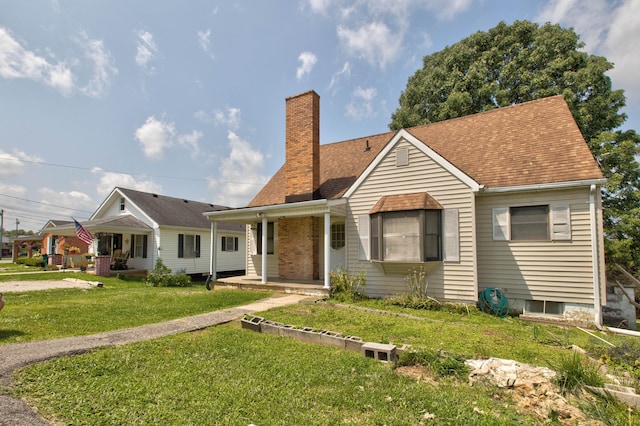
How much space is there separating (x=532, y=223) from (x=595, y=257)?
5.25ft

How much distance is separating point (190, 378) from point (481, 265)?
865cm

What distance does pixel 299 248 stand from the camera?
13.1 metres

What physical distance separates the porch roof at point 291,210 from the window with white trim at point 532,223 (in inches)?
192

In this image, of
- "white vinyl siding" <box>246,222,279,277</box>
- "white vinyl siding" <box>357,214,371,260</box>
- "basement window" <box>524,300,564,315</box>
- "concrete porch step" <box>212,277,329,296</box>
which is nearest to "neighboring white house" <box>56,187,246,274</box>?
"white vinyl siding" <box>246,222,279,277</box>

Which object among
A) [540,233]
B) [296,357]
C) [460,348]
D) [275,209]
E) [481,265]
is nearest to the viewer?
[296,357]

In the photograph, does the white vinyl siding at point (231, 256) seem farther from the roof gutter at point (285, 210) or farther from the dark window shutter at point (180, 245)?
the roof gutter at point (285, 210)

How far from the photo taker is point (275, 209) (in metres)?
11.9

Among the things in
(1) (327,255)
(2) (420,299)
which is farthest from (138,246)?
(2) (420,299)

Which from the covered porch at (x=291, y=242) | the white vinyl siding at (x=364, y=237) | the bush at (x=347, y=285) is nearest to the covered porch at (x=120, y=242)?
the covered porch at (x=291, y=242)

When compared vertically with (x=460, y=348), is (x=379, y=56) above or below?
above

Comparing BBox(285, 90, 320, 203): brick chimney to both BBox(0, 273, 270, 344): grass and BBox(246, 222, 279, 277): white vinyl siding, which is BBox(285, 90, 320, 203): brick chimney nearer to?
BBox(246, 222, 279, 277): white vinyl siding

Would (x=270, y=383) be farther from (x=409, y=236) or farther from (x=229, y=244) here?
(x=229, y=244)

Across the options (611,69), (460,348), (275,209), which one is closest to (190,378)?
A: (460,348)

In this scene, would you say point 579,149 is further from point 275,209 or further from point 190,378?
point 190,378
